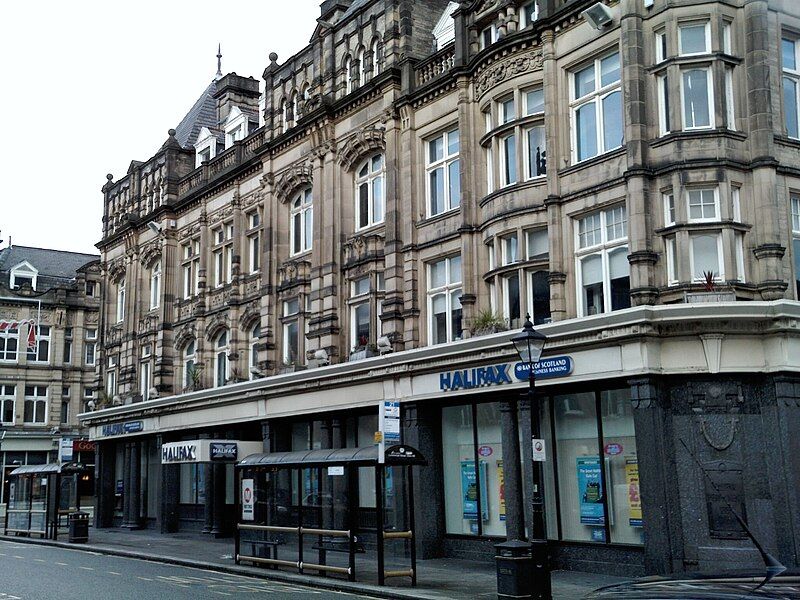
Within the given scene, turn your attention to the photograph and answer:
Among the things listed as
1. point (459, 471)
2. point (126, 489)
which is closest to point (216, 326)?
point (126, 489)

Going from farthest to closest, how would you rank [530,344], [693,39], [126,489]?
1. [126,489]
2. [693,39]
3. [530,344]

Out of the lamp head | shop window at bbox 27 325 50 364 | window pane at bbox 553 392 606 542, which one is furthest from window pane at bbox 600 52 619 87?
shop window at bbox 27 325 50 364

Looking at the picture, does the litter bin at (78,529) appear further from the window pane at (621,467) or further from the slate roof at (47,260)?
the slate roof at (47,260)

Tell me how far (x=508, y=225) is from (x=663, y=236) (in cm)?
458

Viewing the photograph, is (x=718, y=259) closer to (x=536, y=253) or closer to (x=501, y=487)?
(x=536, y=253)

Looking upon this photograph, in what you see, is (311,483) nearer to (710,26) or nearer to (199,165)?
(710,26)

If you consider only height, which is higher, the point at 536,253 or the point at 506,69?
the point at 506,69

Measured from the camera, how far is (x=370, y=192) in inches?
1161

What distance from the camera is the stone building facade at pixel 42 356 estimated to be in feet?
215

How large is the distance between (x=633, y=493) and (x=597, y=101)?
9026 millimetres

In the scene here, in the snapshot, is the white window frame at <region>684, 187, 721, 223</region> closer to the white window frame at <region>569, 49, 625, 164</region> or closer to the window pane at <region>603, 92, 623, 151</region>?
the white window frame at <region>569, 49, 625, 164</region>

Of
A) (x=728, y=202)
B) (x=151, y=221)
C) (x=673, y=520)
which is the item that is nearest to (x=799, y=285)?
(x=728, y=202)

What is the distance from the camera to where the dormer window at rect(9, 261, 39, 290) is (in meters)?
69.4

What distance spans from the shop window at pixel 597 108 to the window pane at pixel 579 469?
5.83 metres
